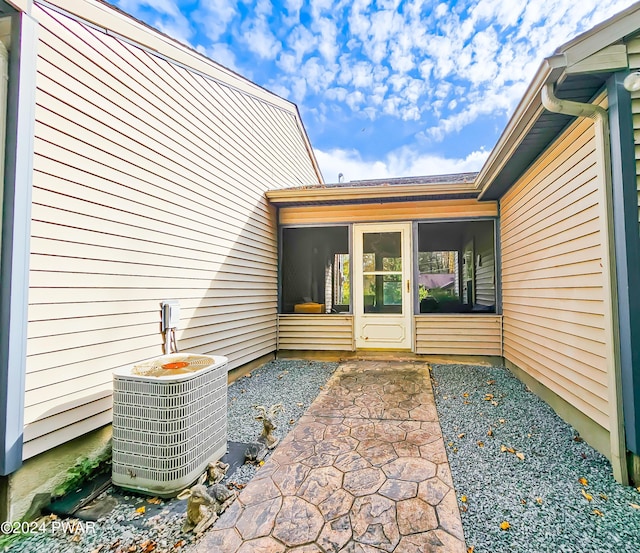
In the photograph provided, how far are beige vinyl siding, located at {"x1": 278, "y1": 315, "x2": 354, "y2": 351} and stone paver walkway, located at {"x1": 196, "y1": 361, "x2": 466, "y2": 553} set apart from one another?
2.07 metres

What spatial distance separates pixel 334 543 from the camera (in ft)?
4.61

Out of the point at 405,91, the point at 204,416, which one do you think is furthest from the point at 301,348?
the point at 405,91

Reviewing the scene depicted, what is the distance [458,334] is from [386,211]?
7.25 ft

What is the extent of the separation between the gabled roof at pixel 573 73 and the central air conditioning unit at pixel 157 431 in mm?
2955

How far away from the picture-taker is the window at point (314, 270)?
5.52m

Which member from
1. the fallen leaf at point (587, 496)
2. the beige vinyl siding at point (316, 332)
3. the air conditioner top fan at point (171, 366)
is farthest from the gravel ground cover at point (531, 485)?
the beige vinyl siding at point (316, 332)

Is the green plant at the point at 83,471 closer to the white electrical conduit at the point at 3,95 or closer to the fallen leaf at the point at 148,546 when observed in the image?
the fallen leaf at the point at 148,546

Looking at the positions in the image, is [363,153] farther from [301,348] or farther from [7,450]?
[7,450]

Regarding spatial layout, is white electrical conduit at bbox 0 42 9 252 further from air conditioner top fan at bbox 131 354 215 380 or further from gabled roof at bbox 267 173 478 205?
gabled roof at bbox 267 173 478 205

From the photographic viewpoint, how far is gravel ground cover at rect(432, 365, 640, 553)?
1.43m

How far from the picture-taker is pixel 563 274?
269cm

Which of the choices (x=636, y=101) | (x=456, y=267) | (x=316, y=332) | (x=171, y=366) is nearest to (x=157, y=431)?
(x=171, y=366)

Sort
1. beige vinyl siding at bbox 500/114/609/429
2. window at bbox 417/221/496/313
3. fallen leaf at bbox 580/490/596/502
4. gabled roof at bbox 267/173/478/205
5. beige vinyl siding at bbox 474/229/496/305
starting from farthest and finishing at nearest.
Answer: window at bbox 417/221/496/313 → beige vinyl siding at bbox 474/229/496/305 → gabled roof at bbox 267/173/478/205 → beige vinyl siding at bbox 500/114/609/429 → fallen leaf at bbox 580/490/596/502

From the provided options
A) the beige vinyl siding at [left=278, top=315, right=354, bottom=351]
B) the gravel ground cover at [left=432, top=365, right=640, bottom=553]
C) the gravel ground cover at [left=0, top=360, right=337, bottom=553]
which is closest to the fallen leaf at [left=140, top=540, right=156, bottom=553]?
the gravel ground cover at [left=0, top=360, right=337, bottom=553]
